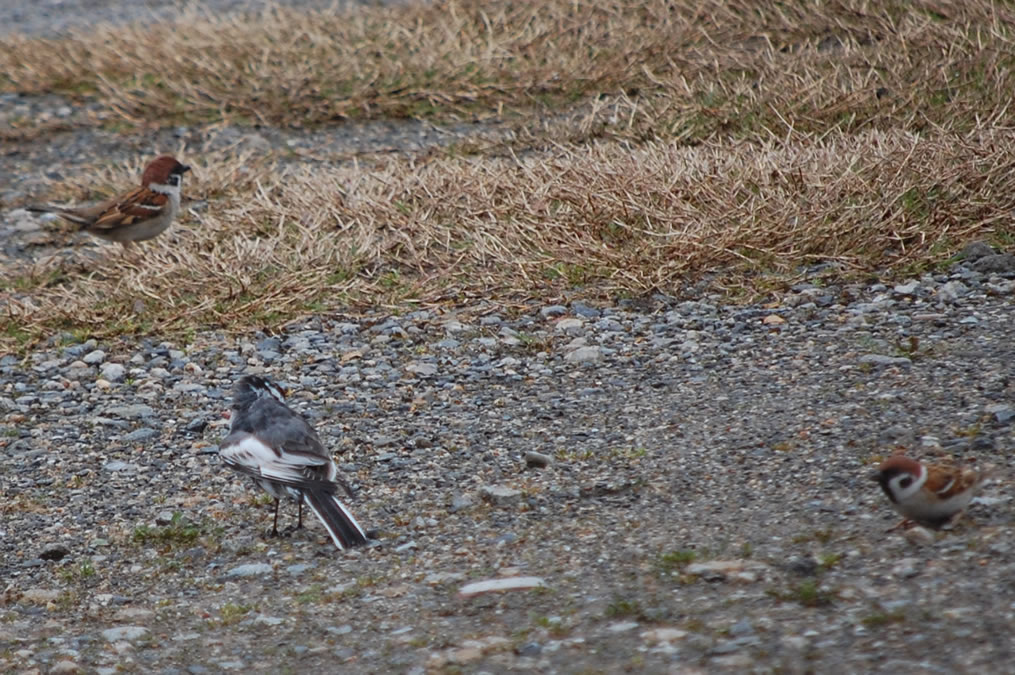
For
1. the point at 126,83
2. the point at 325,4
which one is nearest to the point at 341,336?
the point at 126,83

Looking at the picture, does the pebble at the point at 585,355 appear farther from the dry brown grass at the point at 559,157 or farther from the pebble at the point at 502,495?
the pebble at the point at 502,495

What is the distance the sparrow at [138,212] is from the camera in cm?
867

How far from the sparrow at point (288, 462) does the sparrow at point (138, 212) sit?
3.63 metres

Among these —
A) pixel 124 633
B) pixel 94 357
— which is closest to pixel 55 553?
pixel 124 633

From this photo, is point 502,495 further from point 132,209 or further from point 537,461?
point 132,209

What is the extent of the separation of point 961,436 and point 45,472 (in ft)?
13.1

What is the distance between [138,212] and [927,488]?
6048 millimetres

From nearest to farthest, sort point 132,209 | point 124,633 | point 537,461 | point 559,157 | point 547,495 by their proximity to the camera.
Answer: point 124,633, point 547,495, point 537,461, point 132,209, point 559,157

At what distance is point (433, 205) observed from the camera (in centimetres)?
862

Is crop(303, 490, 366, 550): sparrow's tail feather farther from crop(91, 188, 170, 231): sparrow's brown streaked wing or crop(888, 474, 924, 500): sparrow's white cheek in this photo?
crop(91, 188, 170, 231): sparrow's brown streaked wing

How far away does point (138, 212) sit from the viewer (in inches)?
341

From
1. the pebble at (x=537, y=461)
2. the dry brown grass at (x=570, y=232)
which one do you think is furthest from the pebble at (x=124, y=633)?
the dry brown grass at (x=570, y=232)

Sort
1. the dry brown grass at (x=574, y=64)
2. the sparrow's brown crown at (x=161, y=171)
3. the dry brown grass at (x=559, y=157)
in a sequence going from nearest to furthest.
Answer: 1. the dry brown grass at (x=559, y=157)
2. the sparrow's brown crown at (x=161, y=171)
3. the dry brown grass at (x=574, y=64)

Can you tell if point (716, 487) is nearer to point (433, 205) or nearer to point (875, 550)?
point (875, 550)
